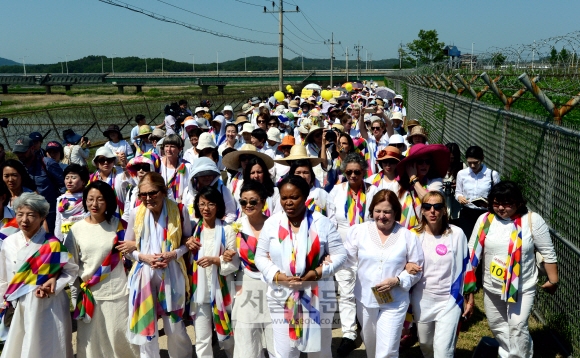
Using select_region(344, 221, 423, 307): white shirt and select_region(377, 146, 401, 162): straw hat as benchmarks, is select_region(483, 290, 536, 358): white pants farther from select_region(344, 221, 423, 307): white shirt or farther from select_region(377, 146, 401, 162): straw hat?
select_region(377, 146, 401, 162): straw hat

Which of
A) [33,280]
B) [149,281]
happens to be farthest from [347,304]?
[33,280]

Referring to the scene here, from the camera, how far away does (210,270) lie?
461 centimetres

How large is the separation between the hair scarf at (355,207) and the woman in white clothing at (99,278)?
208cm

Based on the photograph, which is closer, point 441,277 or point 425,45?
point 441,277

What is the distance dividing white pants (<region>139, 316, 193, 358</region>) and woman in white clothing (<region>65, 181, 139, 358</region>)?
25 centimetres

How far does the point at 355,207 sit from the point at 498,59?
4.63m

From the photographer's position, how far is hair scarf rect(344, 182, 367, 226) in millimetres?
5441

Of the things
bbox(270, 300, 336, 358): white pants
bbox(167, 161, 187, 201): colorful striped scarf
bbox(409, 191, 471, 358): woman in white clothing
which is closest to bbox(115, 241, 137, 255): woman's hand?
bbox(270, 300, 336, 358): white pants

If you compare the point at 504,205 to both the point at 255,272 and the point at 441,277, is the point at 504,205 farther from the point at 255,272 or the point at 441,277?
the point at 255,272

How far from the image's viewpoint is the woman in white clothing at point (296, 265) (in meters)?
3.97

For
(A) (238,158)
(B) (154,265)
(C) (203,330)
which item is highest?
(A) (238,158)

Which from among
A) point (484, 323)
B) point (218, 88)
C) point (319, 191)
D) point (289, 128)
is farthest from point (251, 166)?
point (218, 88)

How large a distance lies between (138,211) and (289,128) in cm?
Result: 827

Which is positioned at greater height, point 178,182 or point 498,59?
point 498,59
